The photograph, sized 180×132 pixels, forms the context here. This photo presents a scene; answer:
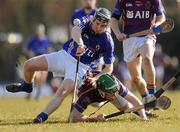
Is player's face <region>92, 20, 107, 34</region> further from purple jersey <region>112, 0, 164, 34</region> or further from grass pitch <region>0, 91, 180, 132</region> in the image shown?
grass pitch <region>0, 91, 180, 132</region>

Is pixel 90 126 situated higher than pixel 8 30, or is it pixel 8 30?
pixel 90 126

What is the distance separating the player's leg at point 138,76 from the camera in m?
14.1

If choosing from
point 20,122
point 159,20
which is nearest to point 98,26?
point 159,20

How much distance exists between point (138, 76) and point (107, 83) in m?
1.59

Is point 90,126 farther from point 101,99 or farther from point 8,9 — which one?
point 8,9

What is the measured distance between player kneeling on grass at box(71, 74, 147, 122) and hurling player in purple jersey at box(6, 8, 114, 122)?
0.20 meters

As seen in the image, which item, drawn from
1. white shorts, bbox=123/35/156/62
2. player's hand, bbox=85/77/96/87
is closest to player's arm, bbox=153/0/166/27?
white shorts, bbox=123/35/156/62

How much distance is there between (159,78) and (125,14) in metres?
16.4

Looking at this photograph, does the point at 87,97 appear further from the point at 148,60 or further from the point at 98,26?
the point at 148,60

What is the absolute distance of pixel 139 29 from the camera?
14.3m

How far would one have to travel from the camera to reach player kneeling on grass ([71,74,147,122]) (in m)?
12.8

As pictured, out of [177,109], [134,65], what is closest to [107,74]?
[134,65]

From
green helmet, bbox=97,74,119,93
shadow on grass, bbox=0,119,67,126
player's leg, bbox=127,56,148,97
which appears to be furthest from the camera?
player's leg, bbox=127,56,148,97

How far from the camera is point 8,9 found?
195 ft
